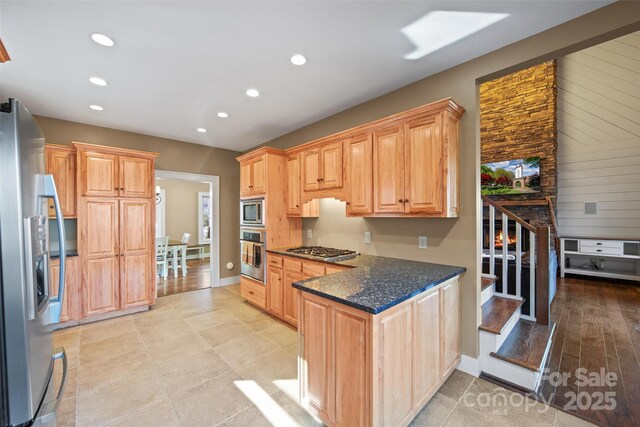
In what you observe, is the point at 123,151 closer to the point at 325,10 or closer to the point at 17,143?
the point at 17,143

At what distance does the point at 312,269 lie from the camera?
3068 mm

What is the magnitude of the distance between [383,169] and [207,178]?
3.98 m

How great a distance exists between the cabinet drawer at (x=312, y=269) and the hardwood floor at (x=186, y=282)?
319 cm

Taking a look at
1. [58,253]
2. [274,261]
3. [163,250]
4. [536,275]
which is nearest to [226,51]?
[274,261]

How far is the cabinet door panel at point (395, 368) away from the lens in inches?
59.4

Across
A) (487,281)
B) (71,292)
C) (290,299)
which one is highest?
(487,281)

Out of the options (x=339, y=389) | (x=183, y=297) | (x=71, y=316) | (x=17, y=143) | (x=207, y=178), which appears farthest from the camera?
(x=207, y=178)

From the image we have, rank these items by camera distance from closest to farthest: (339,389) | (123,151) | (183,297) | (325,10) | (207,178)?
(339,389) → (325,10) → (123,151) → (183,297) → (207,178)

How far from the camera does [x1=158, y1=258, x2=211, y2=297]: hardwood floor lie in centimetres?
510

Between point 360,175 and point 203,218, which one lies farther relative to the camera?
point 203,218

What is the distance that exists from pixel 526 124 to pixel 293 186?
6050 millimetres

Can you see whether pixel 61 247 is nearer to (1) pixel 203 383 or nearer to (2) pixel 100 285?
(1) pixel 203 383

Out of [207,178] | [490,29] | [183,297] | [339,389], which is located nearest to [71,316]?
[183,297]

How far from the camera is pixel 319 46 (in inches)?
87.8
